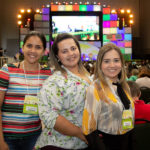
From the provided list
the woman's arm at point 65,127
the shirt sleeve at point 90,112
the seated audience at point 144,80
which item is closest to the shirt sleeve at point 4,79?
the woman's arm at point 65,127

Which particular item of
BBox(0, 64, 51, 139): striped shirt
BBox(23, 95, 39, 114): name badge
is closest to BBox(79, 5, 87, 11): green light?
BBox(0, 64, 51, 139): striped shirt

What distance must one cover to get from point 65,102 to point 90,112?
172 mm

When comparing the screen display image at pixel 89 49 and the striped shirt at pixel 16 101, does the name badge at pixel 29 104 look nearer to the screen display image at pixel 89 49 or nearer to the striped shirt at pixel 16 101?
the striped shirt at pixel 16 101

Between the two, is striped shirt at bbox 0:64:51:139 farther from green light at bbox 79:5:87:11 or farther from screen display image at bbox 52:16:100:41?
green light at bbox 79:5:87:11

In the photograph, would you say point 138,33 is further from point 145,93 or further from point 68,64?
point 68,64

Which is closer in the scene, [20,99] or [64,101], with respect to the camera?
[64,101]

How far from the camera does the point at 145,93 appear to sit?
3348 millimetres

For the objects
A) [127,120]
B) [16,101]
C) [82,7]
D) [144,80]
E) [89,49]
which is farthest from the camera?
[82,7]

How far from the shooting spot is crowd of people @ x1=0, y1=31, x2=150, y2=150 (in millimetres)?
1213

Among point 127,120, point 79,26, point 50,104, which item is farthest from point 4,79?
point 79,26

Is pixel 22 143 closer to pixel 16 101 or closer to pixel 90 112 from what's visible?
pixel 16 101

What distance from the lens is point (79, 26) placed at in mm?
13102

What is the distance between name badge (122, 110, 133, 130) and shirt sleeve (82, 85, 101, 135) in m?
0.21

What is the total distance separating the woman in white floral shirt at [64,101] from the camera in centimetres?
118
